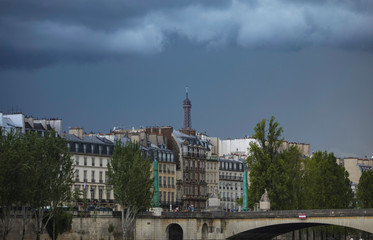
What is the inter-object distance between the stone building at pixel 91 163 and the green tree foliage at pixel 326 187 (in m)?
27.1

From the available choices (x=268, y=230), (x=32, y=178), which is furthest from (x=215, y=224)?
(x=32, y=178)

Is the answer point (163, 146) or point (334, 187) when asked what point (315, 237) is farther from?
point (163, 146)

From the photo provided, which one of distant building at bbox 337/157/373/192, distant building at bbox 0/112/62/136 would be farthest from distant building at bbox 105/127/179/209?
distant building at bbox 337/157/373/192

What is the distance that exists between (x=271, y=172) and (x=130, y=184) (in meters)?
17.5

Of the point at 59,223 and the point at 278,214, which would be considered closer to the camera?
the point at 59,223

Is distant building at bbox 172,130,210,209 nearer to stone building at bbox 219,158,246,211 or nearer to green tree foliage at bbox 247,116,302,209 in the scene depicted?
stone building at bbox 219,158,246,211

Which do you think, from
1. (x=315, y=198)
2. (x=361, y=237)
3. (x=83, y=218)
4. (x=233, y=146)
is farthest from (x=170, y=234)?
(x=233, y=146)

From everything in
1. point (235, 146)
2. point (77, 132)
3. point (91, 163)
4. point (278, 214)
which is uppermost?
point (235, 146)

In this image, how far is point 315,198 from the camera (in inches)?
4537

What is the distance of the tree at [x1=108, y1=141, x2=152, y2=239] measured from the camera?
102 metres

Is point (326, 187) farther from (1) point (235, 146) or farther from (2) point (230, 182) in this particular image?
(1) point (235, 146)

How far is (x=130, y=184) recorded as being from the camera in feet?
334

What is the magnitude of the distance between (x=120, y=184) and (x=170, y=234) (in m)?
10.8

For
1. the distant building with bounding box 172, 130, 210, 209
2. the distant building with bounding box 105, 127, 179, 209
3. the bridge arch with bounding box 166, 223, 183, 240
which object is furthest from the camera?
the distant building with bounding box 172, 130, 210, 209
